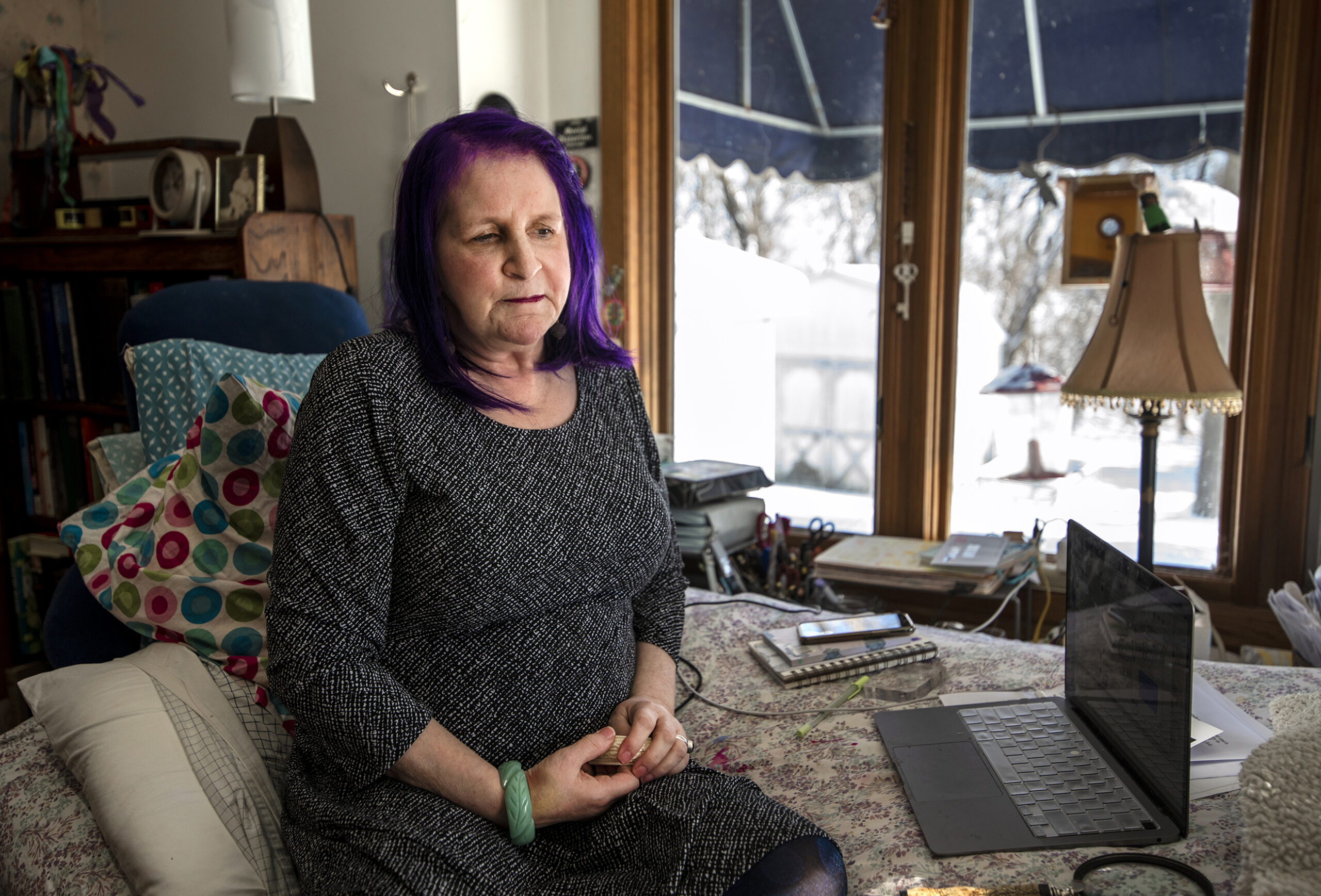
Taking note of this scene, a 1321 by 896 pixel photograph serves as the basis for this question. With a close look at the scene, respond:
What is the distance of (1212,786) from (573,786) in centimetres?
70

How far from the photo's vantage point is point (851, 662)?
1.43 meters

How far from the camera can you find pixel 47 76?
2.53 metres

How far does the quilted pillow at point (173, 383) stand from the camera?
1492 millimetres

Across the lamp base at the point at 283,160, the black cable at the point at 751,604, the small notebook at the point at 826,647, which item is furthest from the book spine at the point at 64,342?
the small notebook at the point at 826,647

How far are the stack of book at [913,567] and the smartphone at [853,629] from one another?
1.41 ft

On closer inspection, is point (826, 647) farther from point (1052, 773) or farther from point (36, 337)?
point (36, 337)

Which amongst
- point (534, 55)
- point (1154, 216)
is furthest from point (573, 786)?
point (534, 55)

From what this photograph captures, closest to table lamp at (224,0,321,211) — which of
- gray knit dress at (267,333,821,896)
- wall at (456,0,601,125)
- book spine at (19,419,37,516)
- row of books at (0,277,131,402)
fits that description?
wall at (456,0,601,125)

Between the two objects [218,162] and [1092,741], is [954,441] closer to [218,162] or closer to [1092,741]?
[1092,741]

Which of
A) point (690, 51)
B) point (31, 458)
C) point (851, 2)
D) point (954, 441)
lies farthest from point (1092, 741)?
point (31, 458)

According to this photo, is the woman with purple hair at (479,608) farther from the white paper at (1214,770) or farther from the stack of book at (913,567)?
the stack of book at (913,567)

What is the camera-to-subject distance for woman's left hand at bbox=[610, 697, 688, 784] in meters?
1.07

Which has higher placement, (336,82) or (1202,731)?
(336,82)

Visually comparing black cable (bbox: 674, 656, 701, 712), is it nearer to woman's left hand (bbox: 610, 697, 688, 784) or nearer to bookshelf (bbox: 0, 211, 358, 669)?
woman's left hand (bbox: 610, 697, 688, 784)
